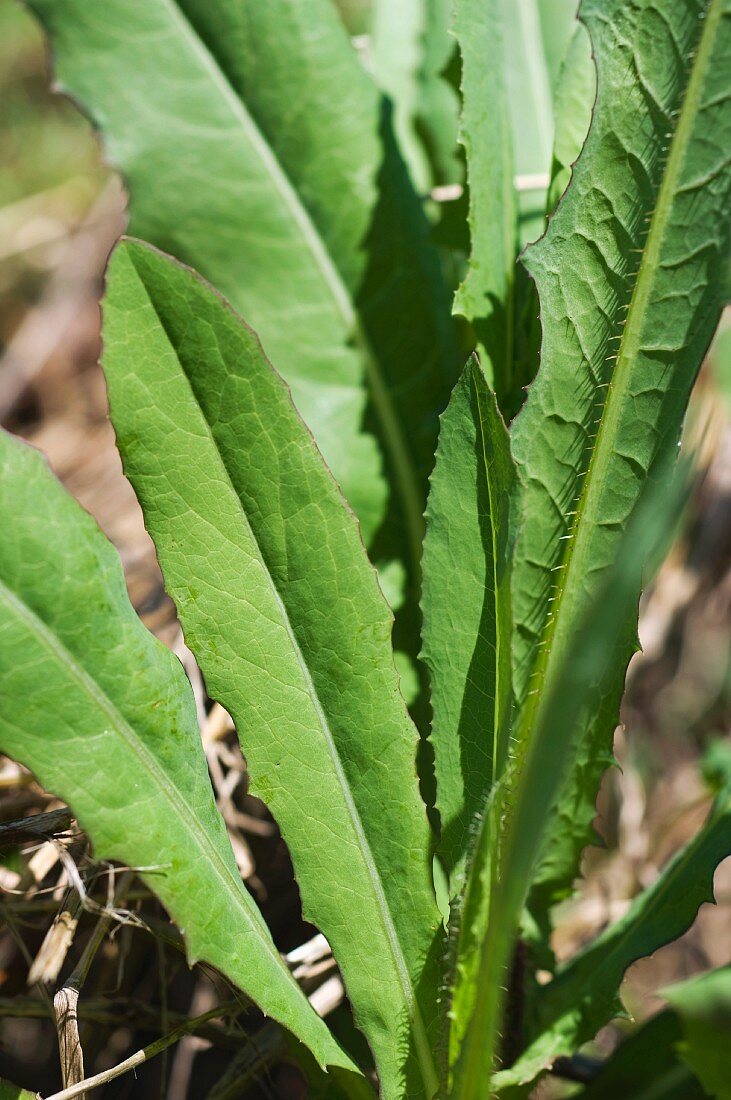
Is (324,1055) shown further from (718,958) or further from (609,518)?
(718,958)

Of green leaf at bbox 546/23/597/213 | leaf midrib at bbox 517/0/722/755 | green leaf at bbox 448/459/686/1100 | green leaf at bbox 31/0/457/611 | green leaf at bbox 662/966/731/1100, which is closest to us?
green leaf at bbox 448/459/686/1100

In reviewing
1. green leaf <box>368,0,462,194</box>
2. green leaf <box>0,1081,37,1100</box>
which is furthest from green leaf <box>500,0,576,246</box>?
green leaf <box>0,1081,37,1100</box>

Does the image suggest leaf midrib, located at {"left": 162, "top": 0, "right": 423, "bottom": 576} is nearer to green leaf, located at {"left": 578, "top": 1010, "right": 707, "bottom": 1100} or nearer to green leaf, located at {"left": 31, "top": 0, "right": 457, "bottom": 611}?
green leaf, located at {"left": 31, "top": 0, "right": 457, "bottom": 611}

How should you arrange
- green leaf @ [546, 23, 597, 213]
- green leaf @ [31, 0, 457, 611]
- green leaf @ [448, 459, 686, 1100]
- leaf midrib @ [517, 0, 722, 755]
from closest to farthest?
1. green leaf @ [448, 459, 686, 1100]
2. leaf midrib @ [517, 0, 722, 755]
3. green leaf @ [546, 23, 597, 213]
4. green leaf @ [31, 0, 457, 611]

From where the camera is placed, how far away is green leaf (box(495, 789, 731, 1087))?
2.54 ft

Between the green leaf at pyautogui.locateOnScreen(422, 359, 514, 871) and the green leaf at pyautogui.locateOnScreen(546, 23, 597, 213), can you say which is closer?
the green leaf at pyautogui.locateOnScreen(422, 359, 514, 871)

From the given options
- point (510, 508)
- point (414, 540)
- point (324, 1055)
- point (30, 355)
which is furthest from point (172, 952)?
point (30, 355)

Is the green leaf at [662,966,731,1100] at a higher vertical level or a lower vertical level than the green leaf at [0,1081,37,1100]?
higher

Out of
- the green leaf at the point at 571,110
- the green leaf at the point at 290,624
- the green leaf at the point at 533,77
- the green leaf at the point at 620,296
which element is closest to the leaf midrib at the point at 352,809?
the green leaf at the point at 290,624

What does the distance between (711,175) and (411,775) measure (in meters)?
0.50

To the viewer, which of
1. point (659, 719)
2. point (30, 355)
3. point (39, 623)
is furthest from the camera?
point (30, 355)

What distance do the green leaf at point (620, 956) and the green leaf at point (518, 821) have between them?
5cm

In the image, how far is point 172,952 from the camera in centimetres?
103

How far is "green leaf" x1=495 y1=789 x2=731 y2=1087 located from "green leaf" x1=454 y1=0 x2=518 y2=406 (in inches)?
17.1
